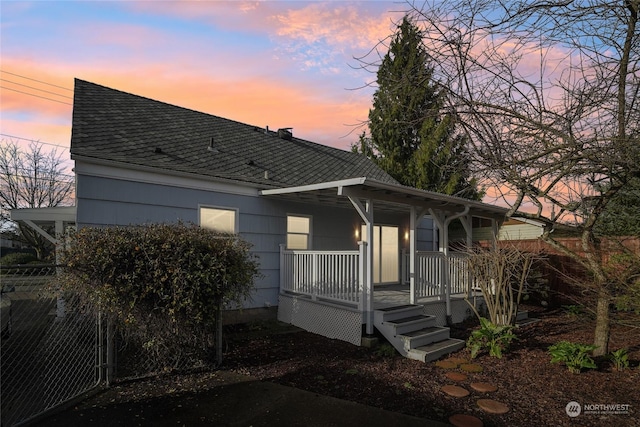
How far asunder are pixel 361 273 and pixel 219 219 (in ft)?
10.3

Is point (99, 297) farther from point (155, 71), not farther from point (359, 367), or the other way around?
point (155, 71)

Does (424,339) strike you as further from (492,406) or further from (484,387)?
(492,406)

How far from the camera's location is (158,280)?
4.83 metres

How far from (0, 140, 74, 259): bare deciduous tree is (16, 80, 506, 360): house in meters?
18.3

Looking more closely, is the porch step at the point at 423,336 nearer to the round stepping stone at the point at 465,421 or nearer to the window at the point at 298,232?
the round stepping stone at the point at 465,421

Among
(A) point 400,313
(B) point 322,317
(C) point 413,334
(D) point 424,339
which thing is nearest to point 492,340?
(D) point 424,339

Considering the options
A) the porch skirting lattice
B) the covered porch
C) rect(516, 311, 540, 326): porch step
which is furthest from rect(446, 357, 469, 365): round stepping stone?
rect(516, 311, 540, 326): porch step

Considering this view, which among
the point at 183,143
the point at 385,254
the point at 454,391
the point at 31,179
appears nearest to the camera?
the point at 454,391

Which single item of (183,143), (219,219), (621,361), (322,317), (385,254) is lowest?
(621,361)

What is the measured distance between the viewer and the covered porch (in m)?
6.92

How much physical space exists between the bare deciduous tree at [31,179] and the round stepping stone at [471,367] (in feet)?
78.8

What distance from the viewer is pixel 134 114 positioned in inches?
347

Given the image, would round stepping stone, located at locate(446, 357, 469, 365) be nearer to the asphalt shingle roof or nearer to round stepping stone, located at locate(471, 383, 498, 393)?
round stepping stone, located at locate(471, 383, 498, 393)

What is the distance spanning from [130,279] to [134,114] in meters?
5.45
